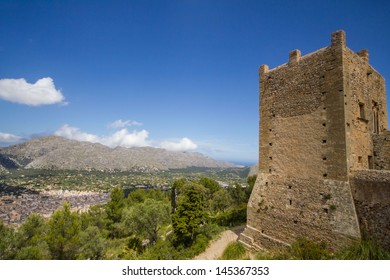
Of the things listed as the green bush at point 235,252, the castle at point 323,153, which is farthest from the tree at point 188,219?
the castle at point 323,153

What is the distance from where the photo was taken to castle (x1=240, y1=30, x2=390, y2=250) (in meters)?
8.08

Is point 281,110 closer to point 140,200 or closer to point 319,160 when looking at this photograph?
point 319,160

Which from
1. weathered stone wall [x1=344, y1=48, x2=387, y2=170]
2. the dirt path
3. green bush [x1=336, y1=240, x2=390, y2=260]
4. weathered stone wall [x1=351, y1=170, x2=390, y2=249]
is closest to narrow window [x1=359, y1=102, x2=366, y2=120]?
weathered stone wall [x1=344, y1=48, x2=387, y2=170]

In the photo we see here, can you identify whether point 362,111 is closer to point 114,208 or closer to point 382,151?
point 382,151

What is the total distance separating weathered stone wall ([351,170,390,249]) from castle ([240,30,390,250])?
28 millimetres

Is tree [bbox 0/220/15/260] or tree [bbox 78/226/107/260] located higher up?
tree [bbox 0/220/15/260]

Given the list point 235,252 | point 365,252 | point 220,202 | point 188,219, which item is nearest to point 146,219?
point 188,219

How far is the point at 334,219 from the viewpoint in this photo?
27.6 feet

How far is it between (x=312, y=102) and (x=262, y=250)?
7.57 m

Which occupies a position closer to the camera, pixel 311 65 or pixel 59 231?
pixel 311 65

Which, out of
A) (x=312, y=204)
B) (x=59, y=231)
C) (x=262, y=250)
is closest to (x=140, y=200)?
(x=59, y=231)

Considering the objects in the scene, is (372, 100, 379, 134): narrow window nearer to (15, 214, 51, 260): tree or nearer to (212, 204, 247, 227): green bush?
(212, 204, 247, 227): green bush

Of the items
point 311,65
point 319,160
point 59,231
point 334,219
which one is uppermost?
point 311,65

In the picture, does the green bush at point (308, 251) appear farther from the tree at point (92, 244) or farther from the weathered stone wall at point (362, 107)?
the tree at point (92, 244)
